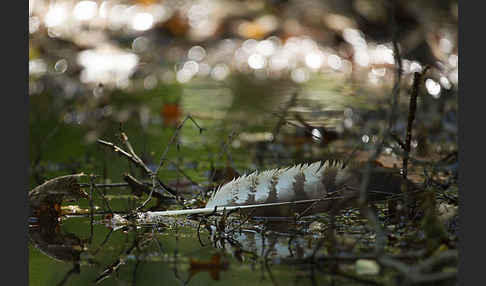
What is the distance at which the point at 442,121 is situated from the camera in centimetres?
466

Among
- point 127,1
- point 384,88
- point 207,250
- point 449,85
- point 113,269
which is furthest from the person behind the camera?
point 127,1

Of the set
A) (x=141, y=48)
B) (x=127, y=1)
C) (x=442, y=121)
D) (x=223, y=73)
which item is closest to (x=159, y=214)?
(x=442, y=121)

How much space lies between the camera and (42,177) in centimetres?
346

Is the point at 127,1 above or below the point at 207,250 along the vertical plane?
above

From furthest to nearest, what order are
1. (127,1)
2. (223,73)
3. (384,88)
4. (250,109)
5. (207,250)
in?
(127,1)
(223,73)
(384,88)
(250,109)
(207,250)

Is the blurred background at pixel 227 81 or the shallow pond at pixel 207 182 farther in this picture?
the blurred background at pixel 227 81

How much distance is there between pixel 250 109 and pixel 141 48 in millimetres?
4259

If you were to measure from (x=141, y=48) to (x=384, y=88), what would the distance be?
3356 mm

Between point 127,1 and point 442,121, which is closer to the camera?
point 442,121

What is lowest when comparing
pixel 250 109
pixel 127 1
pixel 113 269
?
pixel 113 269

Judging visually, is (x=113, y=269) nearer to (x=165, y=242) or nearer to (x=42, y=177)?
(x=165, y=242)

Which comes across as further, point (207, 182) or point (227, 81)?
point (227, 81)

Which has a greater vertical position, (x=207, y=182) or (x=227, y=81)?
(x=227, y=81)

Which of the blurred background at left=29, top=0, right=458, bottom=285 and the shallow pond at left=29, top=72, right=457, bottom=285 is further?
the blurred background at left=29, top=0, right=458, bottom=285
